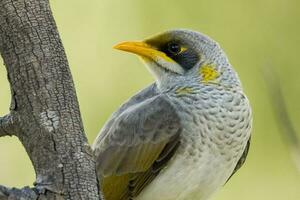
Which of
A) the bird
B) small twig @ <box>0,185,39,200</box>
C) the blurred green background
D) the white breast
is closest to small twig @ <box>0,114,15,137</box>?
small twig @ <box>0,185,39,200</box>

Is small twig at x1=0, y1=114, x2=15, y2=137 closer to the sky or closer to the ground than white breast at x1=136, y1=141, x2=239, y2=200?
closer to the sky

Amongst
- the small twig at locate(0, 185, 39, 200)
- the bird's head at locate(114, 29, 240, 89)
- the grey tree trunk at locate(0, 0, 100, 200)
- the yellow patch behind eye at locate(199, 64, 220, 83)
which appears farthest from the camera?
the yellow patch behind eye at locate(199, 64, 220, 83)

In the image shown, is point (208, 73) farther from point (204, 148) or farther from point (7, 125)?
point (7, 125)

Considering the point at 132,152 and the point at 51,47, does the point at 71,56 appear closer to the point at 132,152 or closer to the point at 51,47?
the point at 132,152

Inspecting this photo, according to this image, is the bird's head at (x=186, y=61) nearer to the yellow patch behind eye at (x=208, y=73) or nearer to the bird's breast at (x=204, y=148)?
the yellow patch behind eye at (x=208, y=73)

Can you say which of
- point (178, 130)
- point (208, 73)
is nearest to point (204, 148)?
point (178, 130)

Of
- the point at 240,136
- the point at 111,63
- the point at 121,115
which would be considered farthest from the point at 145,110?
the point at 111,63

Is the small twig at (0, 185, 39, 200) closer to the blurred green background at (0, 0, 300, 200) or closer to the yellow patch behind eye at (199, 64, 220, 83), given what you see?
the yellow patch behind eye at (199, 64, 220, 83)

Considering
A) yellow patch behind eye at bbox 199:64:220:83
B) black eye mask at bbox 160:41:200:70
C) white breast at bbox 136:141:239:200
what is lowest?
white breast at bbox 136:141:239:200

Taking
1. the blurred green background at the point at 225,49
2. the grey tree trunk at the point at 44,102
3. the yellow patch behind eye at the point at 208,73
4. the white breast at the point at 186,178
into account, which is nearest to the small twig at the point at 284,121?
the grey tree trunk at the point at 44,102
